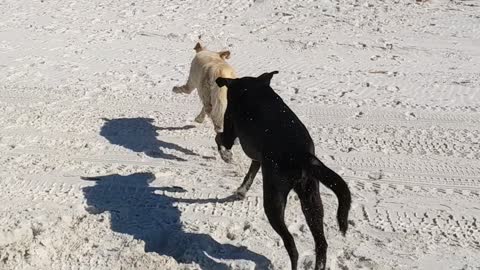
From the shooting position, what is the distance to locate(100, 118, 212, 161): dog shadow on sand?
20.3 feet

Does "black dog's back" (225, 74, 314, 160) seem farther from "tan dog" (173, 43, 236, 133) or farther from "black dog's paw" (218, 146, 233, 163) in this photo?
"tan dog" (173, 43, 236, 133)

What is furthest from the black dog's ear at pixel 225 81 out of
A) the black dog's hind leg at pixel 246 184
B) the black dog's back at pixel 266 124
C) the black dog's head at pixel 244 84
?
→ the black dog's hind leg at pixel 246 184

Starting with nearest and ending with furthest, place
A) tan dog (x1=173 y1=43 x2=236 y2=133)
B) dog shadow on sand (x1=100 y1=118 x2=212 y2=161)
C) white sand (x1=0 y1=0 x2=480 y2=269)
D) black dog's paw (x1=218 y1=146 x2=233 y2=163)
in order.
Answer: white sand (x1=0 y1=0 x2=480 y2=269) → black dog's paw (x1=218 y1=146 x2=233 y2=163) → tan dog (x1=173 y1=43 x2=236 y2=133) → dog shadow on sand (x1=100 y1=118 x2=212 y2=161)

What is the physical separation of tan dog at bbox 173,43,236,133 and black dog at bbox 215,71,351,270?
1.52 metres

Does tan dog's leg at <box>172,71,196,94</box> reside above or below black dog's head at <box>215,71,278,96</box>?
below

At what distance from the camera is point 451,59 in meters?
8.94

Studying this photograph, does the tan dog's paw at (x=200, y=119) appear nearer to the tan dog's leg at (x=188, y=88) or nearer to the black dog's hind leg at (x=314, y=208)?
the tan dog's leg at (x=188, y=88)

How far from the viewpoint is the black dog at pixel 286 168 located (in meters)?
3.67

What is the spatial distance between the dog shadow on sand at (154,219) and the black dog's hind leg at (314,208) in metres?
0.46

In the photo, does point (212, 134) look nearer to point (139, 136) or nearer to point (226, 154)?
point (139, 136)

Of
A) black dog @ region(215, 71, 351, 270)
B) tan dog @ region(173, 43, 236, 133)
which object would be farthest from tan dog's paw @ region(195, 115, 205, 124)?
black dog @ region(215, 71, 351, 270)

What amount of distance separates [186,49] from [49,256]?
6.08m

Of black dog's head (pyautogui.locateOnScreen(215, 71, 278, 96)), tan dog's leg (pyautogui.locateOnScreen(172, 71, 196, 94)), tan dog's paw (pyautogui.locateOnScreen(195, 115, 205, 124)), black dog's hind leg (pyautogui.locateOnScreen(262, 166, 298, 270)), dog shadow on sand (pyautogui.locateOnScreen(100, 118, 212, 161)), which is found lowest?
dog shadow on sand (pyautogui.locateOnScreen(100, 118, 212, 161))

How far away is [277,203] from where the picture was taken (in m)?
3.82
